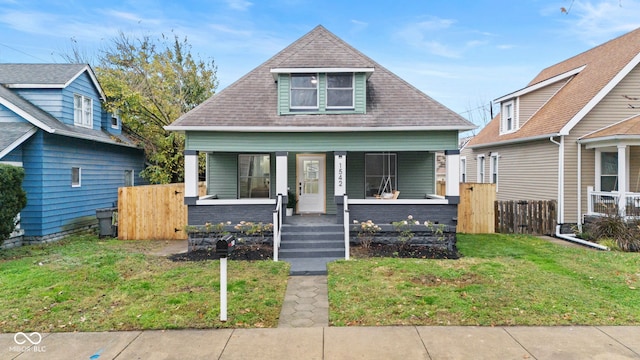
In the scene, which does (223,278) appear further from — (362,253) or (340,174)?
(340,174)

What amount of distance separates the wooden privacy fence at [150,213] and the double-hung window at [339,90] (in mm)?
5891

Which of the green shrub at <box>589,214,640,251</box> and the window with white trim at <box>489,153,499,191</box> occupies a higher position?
the window with white trim at <box>489,153,499,191</box>

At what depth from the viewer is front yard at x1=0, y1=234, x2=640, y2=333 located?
529 cm

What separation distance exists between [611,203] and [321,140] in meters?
9.51

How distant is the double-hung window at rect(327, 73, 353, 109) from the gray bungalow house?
0.03m

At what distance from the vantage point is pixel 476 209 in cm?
1300

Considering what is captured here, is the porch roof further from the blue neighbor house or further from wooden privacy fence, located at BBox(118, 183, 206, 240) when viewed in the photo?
the blue neighbor house

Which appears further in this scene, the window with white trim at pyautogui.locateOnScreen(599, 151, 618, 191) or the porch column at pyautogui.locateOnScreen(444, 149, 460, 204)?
the window with white trim at pyautogui.locateOnScreen(599, 151, 618, 191)

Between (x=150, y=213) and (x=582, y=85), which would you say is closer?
(x=150, y=213)

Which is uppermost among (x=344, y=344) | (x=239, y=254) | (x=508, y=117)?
(x=508, y=117)

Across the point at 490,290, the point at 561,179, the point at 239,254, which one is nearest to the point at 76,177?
the point at 239,254

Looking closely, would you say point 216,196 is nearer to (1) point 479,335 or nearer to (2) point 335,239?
(2) point 335,239

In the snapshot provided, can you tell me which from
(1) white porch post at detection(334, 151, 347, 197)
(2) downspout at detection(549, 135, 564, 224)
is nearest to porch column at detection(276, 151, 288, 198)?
(1) white porch post at detection(334, 151, 347, 197)

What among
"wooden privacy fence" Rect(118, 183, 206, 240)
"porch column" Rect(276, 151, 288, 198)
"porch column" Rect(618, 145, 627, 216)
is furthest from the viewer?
"wooden privacy fence" Rect(118, 183, 206, 240)
